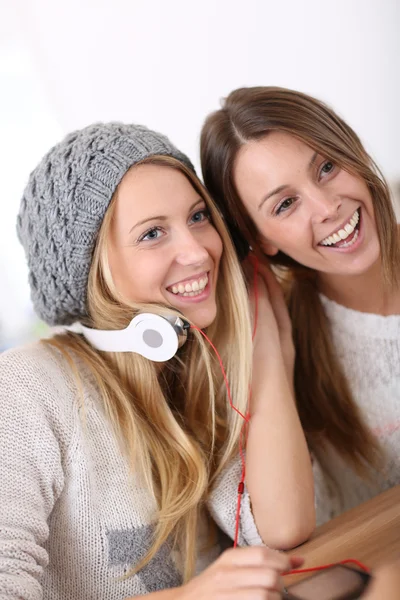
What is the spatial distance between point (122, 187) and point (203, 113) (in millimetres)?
1406

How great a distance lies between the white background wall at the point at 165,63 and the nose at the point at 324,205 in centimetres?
134

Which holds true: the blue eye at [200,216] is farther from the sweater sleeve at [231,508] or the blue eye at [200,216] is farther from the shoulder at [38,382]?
the sweater sleeve at [231,508]

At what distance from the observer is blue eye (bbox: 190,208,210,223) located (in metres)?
1.46

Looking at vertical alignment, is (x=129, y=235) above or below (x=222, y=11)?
below

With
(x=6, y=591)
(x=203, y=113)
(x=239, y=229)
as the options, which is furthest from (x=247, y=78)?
(x=6, y=591)

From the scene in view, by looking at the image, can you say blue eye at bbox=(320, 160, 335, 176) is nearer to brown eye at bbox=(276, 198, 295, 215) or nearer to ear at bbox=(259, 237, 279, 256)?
brown eye at bbox=(276, 198, 295, 215)

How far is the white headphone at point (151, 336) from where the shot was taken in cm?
131

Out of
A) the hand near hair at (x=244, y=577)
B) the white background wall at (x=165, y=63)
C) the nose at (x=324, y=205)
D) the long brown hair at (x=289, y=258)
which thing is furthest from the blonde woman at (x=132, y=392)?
the white background wall at (x=165, y=63)

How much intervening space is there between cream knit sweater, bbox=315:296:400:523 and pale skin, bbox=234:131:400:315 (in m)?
0.20

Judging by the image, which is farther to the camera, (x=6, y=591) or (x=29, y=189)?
(x=29, y=189)

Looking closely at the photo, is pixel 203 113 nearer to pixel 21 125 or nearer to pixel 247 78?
pixel 247 78

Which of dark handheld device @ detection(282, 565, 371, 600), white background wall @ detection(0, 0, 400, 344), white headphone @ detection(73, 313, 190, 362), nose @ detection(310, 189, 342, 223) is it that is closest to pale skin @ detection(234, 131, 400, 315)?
nose @ detection(310, 189, 342, 223)

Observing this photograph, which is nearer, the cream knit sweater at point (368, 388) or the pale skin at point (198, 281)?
the pale skin at point (198, 281)

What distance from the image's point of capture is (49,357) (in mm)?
1379
